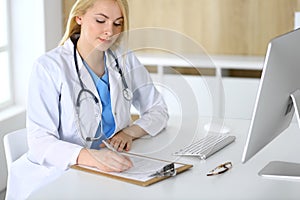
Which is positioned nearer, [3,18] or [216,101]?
[216,101]

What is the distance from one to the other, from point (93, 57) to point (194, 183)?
727mm

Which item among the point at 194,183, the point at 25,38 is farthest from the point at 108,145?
the point at 25,38

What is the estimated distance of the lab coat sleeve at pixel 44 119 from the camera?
2365 millimetres

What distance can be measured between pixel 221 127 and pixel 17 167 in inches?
33.0

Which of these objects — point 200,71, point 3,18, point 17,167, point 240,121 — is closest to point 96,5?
point 200,71

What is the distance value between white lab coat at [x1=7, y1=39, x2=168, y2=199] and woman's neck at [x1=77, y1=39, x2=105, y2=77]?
0.04 meters

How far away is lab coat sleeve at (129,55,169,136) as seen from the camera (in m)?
2.60

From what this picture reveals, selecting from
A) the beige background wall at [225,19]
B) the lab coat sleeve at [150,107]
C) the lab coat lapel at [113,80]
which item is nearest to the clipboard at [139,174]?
the lab coat lapel at [113,80]

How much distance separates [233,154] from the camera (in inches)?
94.3

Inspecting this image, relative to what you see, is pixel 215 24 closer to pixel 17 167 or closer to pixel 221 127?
pixel 221 127

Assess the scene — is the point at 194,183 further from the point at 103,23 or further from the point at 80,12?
the point at 80,12

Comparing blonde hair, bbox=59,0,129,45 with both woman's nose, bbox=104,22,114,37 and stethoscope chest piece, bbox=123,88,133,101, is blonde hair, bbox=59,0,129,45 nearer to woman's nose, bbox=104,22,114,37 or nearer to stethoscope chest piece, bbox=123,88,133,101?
woman's nose, bbox=104,22,114,37

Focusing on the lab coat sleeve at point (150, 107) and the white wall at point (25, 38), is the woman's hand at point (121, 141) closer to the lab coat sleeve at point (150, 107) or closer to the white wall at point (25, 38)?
the lab coat sleeve at point (150, 107)

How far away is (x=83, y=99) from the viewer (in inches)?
90.0
